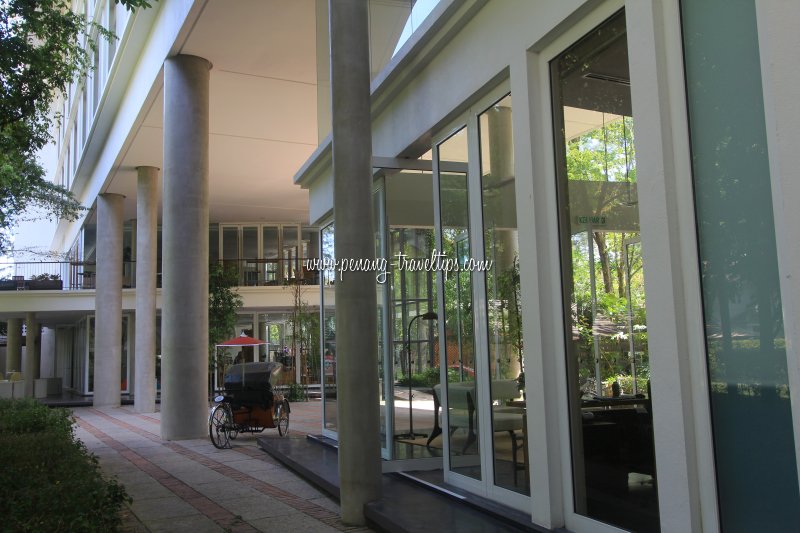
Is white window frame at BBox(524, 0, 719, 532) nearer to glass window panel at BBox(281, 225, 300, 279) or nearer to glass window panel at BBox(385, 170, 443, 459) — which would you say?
glass window panel at BBox(385, 170, 443, 459)

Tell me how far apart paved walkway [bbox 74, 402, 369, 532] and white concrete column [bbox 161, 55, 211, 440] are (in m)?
0.67

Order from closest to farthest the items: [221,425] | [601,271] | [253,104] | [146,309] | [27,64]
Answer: [601,271] → [27,64] → [221,425] → [253,104] → [146,309]

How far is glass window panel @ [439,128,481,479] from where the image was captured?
586 centimetres

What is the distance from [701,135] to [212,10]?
958 centimetres

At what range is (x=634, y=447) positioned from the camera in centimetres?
405

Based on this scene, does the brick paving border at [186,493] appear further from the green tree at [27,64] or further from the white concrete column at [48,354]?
the white concrete column at [48,354]

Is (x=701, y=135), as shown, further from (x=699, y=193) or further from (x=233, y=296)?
(x=233, y=296)

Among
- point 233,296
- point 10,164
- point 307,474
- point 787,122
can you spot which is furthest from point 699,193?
point 233,296

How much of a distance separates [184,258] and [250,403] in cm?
282

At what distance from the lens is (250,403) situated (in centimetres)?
1128

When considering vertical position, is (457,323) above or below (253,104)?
below

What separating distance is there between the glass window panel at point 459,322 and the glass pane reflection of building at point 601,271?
1292 millimetres

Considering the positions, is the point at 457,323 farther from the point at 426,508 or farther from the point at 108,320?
the point at 108,320

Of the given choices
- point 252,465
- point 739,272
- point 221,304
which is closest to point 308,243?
point 221,304
